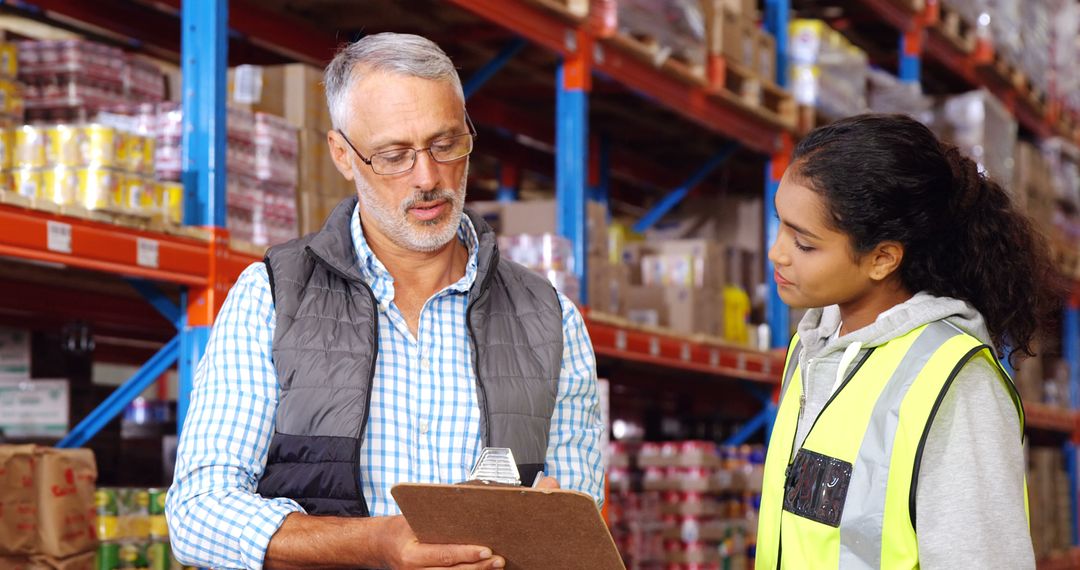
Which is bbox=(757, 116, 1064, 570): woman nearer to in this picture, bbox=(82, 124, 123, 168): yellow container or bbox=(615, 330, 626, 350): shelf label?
bbox=(82, 124, 123, 168): yellow container

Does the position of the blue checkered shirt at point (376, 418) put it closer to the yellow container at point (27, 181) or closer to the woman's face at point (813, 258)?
the woman's face at point (813, 258)

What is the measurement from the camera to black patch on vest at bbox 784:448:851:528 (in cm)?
213

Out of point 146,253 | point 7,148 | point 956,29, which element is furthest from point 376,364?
point 956,29

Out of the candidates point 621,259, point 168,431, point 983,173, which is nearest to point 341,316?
point 983,173

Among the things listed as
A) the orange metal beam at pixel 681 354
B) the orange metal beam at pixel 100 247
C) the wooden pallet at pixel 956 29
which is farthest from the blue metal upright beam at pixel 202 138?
the wooden pallet at pixel 956 29

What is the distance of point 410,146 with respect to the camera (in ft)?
7.92

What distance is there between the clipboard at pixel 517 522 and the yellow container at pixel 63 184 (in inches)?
87.8

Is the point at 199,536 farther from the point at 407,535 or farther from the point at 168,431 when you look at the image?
the point at 168,431

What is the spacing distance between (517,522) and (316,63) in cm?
466

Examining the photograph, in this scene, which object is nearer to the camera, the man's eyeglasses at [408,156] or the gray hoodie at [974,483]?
the gray hoodie at [974,483]

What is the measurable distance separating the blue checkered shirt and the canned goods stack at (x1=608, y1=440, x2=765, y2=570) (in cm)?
449

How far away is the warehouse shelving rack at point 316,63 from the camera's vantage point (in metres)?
3.86

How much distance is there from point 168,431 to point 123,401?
131 centimetres

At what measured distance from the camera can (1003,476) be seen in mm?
2016
